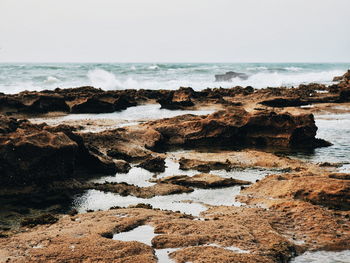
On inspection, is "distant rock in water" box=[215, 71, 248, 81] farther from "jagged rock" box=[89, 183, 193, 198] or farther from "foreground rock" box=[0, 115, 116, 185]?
"jagged rock" box=[89, 183, 193, 198]

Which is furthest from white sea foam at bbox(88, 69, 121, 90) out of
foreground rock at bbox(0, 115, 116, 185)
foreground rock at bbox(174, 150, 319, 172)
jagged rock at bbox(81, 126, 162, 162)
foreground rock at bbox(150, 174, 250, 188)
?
foreground rock at bbox(150, 174, 250, 188)

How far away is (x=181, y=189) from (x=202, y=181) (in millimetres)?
951

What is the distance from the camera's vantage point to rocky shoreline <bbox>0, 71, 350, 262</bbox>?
870 cm

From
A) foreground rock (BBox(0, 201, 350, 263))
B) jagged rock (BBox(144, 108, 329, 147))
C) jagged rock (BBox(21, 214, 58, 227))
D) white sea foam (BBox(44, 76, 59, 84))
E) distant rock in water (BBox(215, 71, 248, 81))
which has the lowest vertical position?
jagged rock (BBox(21, 214, 58, 227))

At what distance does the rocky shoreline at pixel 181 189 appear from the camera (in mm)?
8703

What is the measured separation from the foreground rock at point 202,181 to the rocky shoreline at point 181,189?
38mm

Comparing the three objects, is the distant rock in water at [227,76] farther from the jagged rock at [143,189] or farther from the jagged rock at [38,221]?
the jagged rock at [38,221]

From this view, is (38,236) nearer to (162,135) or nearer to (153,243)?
(153,243)

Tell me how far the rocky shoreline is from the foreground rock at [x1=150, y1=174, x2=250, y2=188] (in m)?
0.04

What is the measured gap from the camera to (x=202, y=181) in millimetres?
14125

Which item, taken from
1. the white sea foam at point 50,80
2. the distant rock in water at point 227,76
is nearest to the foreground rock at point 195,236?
the white sea foam at point 50,80

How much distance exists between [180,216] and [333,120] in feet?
70.9

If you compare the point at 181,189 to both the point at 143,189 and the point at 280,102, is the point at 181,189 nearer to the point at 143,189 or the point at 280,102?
the point at 143,189

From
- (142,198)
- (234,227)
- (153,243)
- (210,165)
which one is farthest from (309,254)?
(210,165)
